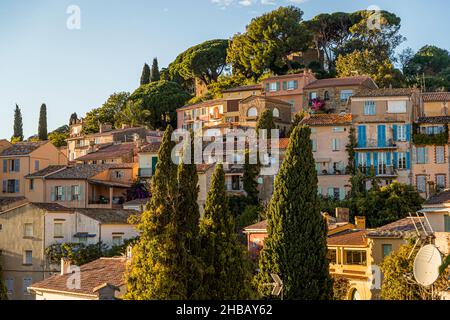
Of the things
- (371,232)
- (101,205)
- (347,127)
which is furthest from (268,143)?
(371,232)

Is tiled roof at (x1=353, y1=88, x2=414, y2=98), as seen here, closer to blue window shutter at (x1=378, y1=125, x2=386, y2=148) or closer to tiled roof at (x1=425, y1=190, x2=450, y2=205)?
blue window shutter at (x1=378, y1=125, x2=386, y2=148)

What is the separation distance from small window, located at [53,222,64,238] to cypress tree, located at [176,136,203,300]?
22.7 metres

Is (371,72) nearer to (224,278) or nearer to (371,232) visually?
(371,232)

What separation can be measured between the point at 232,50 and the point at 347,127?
1301 inches

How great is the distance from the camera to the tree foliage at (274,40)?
8444 cm

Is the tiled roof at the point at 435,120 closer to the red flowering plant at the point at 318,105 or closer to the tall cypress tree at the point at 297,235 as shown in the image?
the red flowering plant at the point at 318,105

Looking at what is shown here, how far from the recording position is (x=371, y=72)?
7606 cm

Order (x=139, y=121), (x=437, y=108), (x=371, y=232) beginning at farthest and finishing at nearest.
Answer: (x=139, y=121) → (x=437, y=108) → (x=371, y=232)

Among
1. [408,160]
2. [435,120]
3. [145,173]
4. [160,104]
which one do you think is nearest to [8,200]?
[145,173]

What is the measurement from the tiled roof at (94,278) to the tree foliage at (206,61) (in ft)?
202

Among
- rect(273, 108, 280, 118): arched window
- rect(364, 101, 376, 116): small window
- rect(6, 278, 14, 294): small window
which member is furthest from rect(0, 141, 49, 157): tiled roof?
rect(364, 101, 376, 116): small window

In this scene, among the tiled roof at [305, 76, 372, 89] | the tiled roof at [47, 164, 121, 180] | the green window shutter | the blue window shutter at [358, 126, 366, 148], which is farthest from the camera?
the tiled roof at [305, 76, 372, 89]

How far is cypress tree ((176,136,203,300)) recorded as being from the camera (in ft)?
75.9

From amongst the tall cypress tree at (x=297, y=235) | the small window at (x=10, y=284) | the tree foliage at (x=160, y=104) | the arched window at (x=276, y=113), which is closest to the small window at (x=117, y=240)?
the small window at (x=10, y=284)
